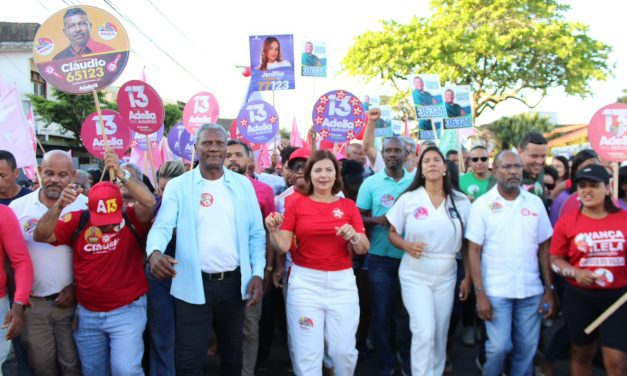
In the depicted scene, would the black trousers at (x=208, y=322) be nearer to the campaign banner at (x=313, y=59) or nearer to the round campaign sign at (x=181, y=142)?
the round campaign sign at (x=181, y=142)

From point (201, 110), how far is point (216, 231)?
4.85m

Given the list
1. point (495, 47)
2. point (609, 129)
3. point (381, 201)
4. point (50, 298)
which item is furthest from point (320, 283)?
point (495, 47)

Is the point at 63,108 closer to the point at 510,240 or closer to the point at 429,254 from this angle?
the point at 429,254

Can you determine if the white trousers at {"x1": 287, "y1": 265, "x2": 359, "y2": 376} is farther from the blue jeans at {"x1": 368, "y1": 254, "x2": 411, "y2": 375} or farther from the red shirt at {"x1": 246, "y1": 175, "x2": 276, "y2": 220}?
the red shirt at {"x1": 246, "y1": 175, "x2": 276, "y2": 220}

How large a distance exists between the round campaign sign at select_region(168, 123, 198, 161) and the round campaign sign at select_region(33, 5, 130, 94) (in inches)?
199

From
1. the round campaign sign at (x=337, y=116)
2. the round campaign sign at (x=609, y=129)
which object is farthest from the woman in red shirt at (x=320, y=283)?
the round campaign sign at (x=609, y=129)

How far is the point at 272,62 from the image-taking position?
8484mm

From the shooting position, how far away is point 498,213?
3.98 m

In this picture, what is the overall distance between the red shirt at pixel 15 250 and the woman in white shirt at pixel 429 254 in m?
2.69

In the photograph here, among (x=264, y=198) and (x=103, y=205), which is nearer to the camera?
(x=103, y=205)

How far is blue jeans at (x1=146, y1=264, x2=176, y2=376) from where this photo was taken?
3.91m

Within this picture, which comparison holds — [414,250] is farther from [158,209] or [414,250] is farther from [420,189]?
[158,209]

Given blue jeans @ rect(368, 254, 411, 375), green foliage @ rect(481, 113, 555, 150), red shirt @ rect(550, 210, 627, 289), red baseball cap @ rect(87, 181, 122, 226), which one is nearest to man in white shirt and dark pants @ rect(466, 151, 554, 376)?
red shirt @ rect(550, 210, 627, 289)

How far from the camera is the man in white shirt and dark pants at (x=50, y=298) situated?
356 centimetres
